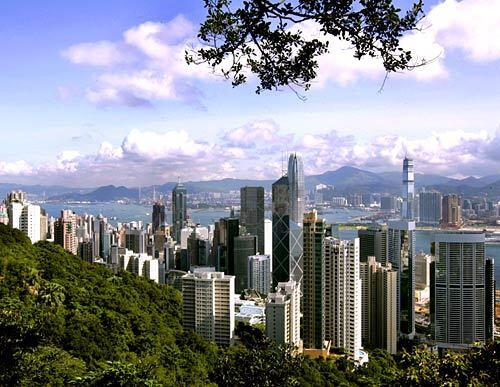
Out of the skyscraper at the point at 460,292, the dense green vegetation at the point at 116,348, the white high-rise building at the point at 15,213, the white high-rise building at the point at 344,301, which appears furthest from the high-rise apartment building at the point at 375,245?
the white high-rise building at the point at 15,213

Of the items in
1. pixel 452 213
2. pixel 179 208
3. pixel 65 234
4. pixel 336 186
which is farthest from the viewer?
pixel 336 186

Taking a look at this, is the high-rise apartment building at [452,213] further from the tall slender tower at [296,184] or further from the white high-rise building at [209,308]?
the white high-rise building at [209,308]

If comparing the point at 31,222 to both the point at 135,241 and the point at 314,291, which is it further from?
the point at 314,291

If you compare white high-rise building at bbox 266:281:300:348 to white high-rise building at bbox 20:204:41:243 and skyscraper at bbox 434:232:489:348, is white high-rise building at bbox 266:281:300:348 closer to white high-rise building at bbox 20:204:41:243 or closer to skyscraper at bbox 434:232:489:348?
skyscraper at bbox 434:232:489:348

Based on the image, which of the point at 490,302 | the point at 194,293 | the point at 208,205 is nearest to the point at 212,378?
the point at 194,293

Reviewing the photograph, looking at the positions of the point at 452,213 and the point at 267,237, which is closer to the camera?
the point at 267,237

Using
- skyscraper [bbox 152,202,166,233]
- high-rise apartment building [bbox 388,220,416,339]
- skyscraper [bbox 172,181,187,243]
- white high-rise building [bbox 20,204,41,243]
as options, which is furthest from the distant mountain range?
white high-rise building [bbox 20,204,41,243]

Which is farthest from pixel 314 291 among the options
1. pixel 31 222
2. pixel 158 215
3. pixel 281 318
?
pixel 158 215
